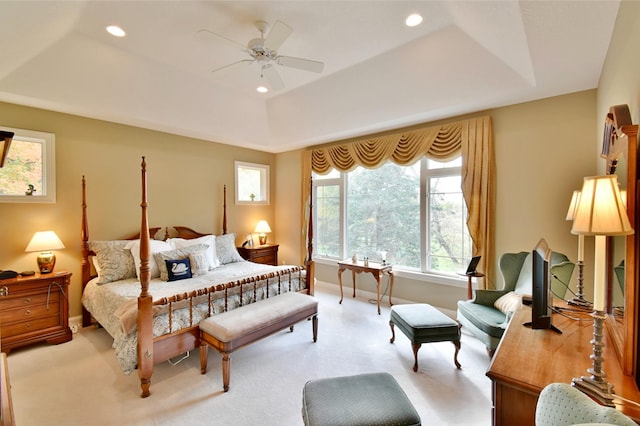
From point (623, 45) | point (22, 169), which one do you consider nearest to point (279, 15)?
point (623, 45)

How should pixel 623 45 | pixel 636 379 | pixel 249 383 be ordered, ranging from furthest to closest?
pixel 249 383, pixel 623 45, pixel 636 379

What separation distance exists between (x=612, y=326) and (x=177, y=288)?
3.52 metres

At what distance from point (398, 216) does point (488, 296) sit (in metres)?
1.80

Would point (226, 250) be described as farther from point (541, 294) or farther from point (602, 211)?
point (602, 211)

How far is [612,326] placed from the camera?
1.46 meters

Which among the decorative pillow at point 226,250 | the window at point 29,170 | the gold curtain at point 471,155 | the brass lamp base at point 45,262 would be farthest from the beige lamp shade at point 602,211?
the window at point 29,170

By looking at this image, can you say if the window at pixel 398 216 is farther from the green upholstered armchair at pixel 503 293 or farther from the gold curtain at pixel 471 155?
the green upholstered armchair at pixel 503 293

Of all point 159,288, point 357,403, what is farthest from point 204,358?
point 357,403

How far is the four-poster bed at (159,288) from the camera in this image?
2227mm

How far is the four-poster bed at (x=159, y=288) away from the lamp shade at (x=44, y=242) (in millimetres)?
328

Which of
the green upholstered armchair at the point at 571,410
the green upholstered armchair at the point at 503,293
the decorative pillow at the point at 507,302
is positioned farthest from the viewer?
the decorative pillow at the point at 507,302

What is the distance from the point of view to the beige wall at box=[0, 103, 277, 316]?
316 centimetres

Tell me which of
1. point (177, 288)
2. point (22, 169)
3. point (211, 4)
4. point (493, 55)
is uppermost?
point (211, 4)

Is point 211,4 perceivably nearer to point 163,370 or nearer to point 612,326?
point 163,370
